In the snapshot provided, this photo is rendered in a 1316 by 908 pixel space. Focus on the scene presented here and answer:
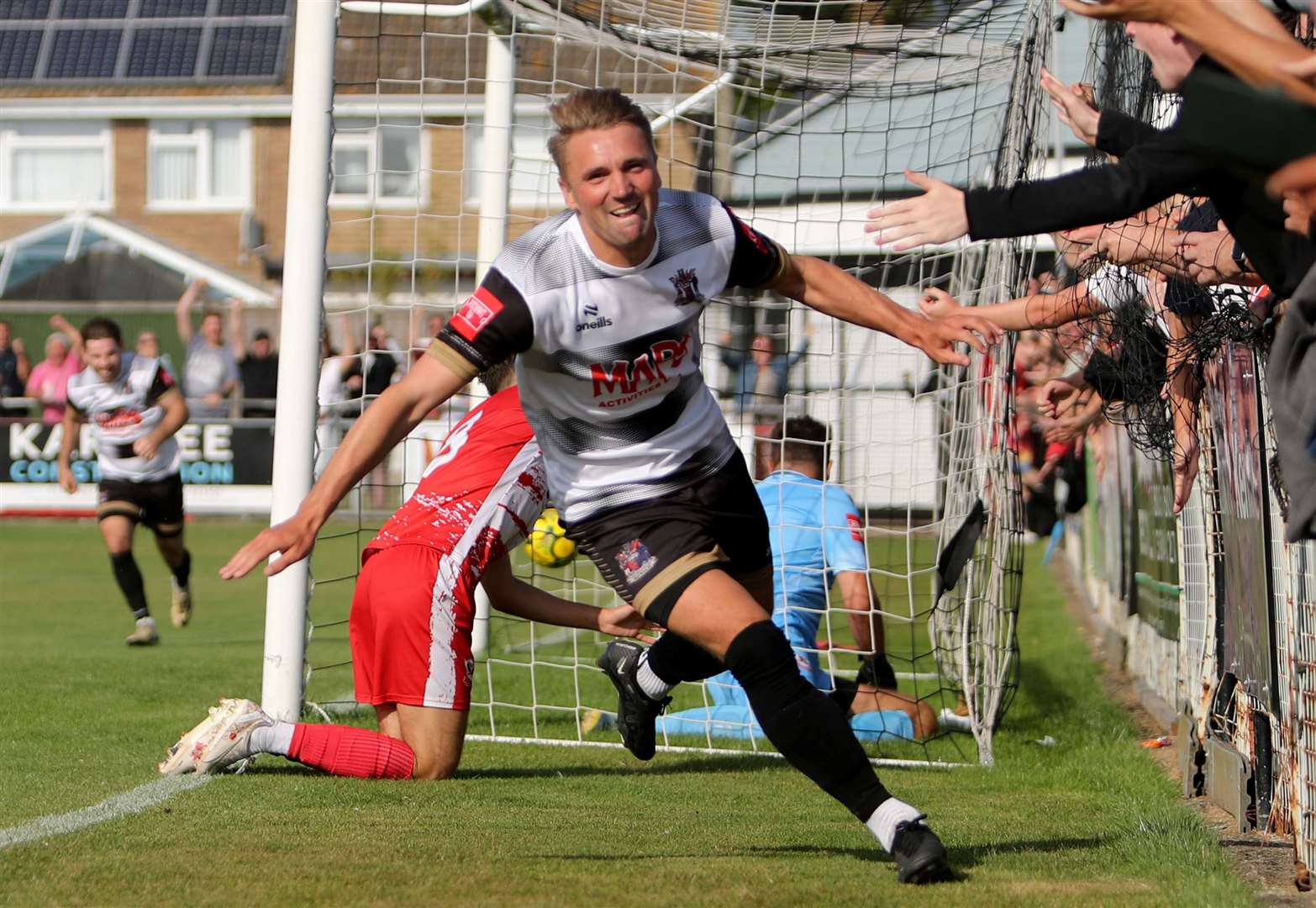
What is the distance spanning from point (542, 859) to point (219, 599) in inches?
423

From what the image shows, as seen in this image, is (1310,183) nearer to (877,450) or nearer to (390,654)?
(390,654)

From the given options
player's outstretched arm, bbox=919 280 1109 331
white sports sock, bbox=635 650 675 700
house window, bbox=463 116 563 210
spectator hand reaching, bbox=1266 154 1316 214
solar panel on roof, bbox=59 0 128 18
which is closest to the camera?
spectator hand reaching, bbox=1266 154 1316 214

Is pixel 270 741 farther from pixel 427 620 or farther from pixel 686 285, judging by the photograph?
pixel 686 285

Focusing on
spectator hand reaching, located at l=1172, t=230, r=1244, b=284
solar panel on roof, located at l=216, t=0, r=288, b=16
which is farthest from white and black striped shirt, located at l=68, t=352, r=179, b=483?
solar panel on roof, located at l=216, t=0, r=288, b=16

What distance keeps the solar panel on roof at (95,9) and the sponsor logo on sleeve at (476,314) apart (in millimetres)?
33633

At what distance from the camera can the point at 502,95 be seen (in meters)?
9.63

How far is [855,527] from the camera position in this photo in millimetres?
7988

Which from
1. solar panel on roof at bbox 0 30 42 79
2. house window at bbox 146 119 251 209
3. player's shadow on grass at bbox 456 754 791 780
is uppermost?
solar panel on roof at bbox 0 30 42 79

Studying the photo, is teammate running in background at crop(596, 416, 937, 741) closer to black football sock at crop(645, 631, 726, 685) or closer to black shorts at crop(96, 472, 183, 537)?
black football sock at crop(645, 631, 726, 685)

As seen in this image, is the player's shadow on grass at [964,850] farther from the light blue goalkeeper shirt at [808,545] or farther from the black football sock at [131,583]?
the black football sock at [131,583]

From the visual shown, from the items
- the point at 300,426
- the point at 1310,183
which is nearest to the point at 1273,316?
the point at 1310,183

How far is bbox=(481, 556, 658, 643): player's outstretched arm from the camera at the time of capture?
6309 mm

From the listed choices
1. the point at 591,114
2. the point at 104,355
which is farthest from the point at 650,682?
the point at 104,355

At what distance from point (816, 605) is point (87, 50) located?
32.3 metres
